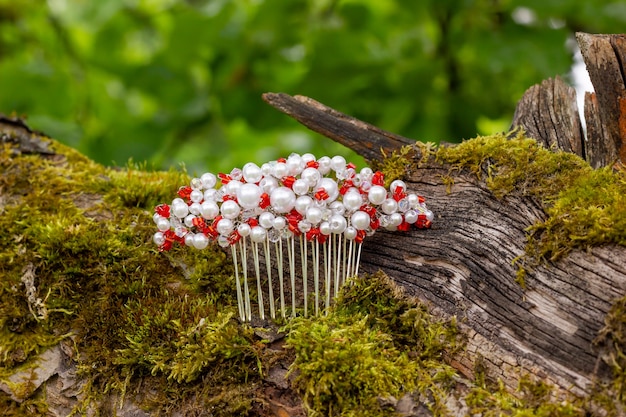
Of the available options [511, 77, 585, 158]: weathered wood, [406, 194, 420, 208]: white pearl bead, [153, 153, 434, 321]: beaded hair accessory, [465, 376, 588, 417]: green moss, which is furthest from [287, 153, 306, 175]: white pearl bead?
[511, 77, 585, 158]: weathered wood

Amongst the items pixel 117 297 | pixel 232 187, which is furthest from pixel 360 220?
pixel 117 297

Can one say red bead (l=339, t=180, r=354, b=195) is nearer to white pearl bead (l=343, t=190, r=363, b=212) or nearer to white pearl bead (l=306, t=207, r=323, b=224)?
white pearl bead (l=343, t=190, r=363, b=212)

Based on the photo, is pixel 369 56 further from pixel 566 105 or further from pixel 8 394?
pixel 8 394

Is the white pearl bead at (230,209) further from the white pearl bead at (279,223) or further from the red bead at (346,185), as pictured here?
the red bead at (346,185)

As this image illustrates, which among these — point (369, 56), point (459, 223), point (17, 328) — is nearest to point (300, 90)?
point (369, 56)

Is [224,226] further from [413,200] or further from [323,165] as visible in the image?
[413,200]

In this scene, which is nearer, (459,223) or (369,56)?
(459,223)
